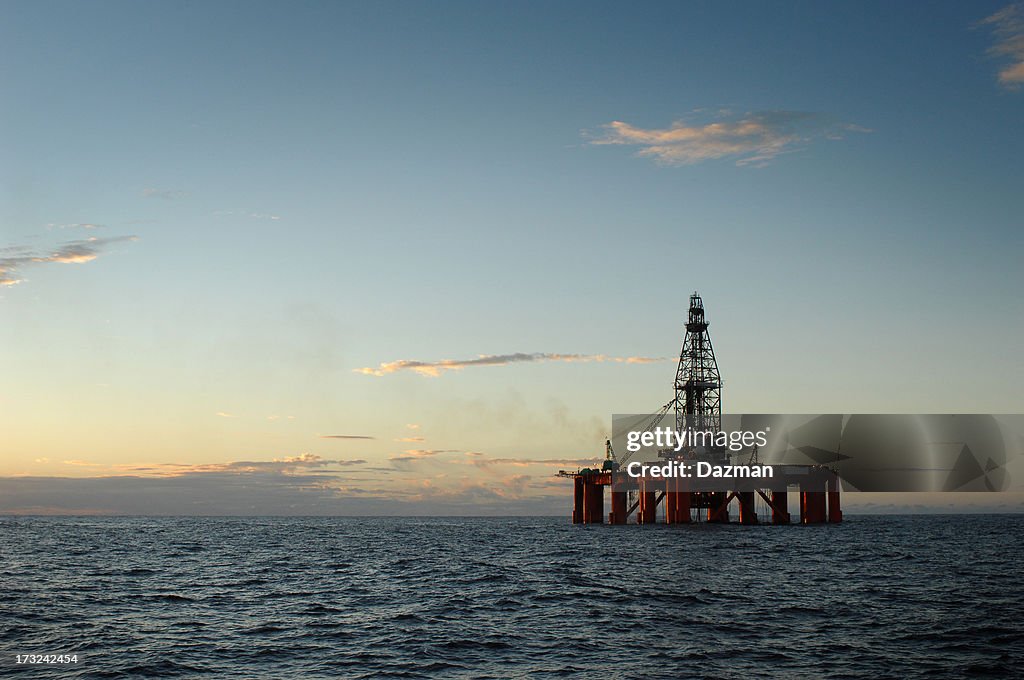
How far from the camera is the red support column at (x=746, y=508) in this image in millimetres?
114644

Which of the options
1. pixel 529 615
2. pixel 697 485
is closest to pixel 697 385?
pixel 697 485

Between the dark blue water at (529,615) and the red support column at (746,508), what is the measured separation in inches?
1815

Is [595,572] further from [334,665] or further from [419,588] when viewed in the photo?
[334,665]

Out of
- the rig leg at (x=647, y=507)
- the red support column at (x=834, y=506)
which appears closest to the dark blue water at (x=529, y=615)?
the rig leg at (x=647, y=507)

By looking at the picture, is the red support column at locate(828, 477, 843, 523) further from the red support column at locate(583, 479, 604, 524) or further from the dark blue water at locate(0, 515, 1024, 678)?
the dark blue water at locate(0, 515, 1024, 678)

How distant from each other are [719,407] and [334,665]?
307 feet

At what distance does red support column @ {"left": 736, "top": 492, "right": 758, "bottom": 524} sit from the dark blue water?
46100 millimetres

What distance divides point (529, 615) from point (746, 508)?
85.5 metres

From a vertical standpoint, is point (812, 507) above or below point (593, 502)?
below

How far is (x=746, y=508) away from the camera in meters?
116

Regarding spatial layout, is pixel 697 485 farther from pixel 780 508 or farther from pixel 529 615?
pixel 529 615

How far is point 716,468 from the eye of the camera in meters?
108

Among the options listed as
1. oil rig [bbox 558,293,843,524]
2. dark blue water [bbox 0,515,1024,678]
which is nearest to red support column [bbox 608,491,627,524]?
oil rig [bbox 558,293,843,524]

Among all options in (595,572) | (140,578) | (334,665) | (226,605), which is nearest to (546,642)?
(334,665)
